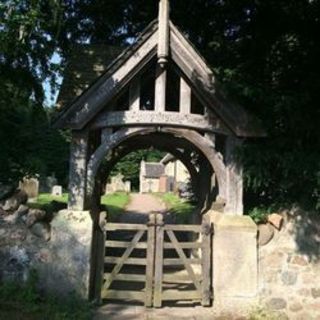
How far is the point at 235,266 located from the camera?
880cm

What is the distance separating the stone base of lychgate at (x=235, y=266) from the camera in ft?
28.8

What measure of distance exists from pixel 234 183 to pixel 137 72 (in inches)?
98.8

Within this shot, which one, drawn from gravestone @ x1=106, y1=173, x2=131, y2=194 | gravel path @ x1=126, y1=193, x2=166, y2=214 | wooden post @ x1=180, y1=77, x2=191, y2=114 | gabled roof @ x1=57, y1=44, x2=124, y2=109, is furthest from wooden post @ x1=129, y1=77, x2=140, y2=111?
gravestone @ x1=106, y1=173, x2=131, y2=194

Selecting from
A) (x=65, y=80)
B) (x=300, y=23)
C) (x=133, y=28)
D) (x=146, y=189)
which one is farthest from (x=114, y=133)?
(x=146, y=189)

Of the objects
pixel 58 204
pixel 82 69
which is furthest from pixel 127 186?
pixel 82 69

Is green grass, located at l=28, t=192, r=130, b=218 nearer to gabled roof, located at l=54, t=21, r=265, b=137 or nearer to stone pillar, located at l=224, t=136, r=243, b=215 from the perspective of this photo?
gabled roof, located at l=54, t=21, r=265, b=137

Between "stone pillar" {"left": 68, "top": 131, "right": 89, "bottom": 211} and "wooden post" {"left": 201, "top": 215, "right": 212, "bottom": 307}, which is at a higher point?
"stone pillar" {"left": 68, "top": 131, "right": 89, "bottom": 211}

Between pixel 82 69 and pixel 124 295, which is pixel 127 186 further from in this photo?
pixel 124 295

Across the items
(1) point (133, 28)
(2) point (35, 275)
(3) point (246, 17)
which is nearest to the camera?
(2) point (35, 275)

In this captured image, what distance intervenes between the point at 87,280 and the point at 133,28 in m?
7.32

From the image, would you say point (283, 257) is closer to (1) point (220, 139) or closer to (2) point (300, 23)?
(1) point (220, 139)

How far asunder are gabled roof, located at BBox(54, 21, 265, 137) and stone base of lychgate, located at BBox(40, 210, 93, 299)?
164 cm

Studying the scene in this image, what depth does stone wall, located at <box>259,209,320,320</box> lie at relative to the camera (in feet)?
28.9

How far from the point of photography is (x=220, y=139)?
9945 millimetres
